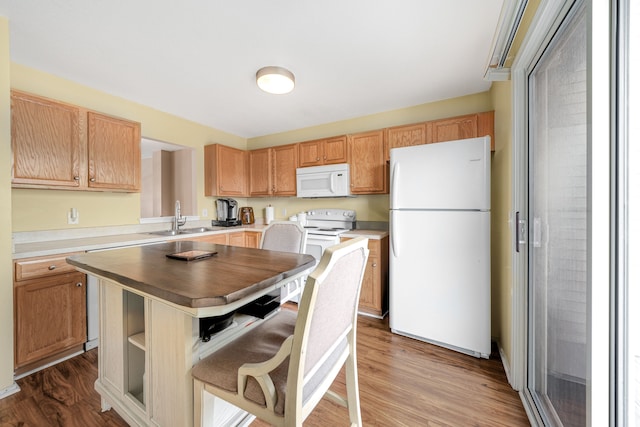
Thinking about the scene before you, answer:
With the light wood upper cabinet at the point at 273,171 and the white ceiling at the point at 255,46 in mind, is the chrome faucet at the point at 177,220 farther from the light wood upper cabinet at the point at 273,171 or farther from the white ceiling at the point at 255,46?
the white ceiling at the point at 255,46

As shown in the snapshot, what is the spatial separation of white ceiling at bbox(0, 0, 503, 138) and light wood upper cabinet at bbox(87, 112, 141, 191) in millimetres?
372

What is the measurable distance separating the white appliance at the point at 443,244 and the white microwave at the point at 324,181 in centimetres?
83

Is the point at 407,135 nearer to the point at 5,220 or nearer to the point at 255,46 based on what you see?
the point at 255,46

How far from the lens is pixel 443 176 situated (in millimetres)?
2053

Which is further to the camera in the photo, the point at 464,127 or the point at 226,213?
the point at 226,213

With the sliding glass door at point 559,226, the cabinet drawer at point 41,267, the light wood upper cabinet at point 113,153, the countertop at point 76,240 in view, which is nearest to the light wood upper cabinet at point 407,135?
the countertop at point 76,240

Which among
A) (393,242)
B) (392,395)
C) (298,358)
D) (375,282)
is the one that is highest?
(393,242)

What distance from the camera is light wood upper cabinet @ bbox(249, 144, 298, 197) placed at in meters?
3.49

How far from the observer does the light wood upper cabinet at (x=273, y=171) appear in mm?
3490

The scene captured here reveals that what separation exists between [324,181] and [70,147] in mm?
2447

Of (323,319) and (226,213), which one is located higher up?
(226,213)

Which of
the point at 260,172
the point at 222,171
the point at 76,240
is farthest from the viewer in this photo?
the point at 260,172

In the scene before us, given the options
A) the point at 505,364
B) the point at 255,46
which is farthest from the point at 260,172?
the point at 505,364
